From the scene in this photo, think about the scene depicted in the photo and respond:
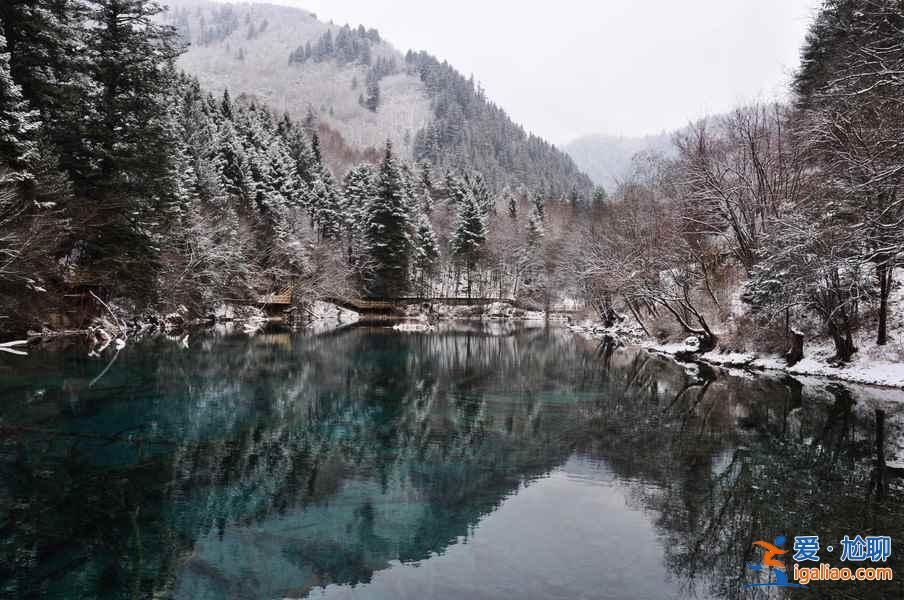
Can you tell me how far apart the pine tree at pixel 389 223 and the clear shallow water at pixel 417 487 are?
36.0m

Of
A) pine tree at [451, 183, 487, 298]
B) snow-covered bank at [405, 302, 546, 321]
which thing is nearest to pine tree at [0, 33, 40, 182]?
snow-covered bank at [405, 302, 546, 321]

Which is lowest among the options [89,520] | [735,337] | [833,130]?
[89,520]

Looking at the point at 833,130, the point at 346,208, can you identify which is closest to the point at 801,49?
the point at 833,130

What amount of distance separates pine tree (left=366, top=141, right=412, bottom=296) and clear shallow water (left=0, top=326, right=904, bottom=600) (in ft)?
118

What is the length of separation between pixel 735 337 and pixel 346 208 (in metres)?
46.9

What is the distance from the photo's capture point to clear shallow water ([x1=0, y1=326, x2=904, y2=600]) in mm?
6281

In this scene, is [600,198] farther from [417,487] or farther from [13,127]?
[417,487]

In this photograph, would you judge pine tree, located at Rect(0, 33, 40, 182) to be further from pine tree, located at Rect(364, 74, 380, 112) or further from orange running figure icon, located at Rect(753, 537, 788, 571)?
pine tree, located at Rect(364, 74, 380, 112)

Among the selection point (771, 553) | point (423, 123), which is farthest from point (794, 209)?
point (423, 123)

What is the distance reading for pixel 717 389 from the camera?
61.4 ft

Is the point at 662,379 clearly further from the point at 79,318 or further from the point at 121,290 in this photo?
the point at 79,318

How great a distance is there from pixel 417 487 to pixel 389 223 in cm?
4584

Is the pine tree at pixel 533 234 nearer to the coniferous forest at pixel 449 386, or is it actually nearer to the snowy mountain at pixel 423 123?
the coniferous forest at pixel 449 386

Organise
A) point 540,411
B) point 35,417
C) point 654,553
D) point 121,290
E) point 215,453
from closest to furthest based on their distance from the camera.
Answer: point 654,553, point 215,453, point 35,417, point 540,411, point 121,290
